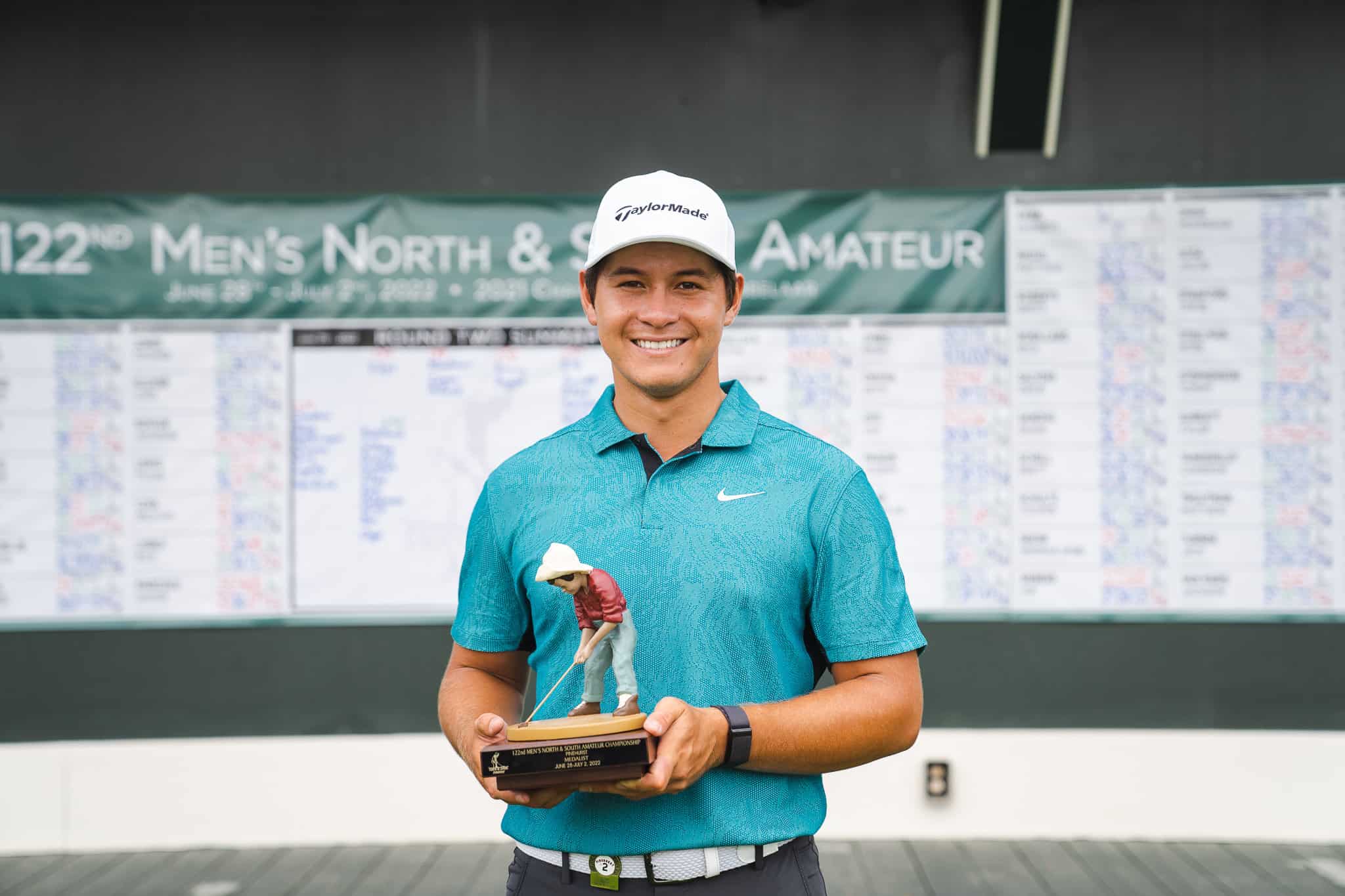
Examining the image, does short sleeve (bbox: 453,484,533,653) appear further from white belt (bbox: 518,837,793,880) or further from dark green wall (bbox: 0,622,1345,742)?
dark green wall (bbox: 0,622,1345,742)

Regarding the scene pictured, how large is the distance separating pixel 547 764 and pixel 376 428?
286 cm

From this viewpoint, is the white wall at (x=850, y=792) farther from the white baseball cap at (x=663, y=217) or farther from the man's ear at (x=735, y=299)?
the white baseball cap at (x=663, y=217)

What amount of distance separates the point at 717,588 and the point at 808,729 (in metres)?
0.21

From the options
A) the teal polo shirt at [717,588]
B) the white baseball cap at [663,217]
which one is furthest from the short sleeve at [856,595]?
the white baseball cap at [663,217]

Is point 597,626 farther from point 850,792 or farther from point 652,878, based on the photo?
point 850,792

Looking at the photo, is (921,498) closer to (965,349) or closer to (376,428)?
(965,349)

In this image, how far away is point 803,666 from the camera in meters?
1.42

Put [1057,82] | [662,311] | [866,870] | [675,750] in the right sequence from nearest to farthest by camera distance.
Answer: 1. [675,750]
2. [662,311]
3. [866,870]
4. [1057,82]

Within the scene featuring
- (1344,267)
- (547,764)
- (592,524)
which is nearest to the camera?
(547,764)

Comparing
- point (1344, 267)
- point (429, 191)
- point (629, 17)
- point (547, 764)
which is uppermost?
point (629, 17)

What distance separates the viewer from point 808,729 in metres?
1.29

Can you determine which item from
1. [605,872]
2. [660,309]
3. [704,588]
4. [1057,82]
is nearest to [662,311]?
[660,309]

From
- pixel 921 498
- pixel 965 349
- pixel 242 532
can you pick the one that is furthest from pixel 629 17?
pixel 242 532

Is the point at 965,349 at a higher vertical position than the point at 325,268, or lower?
lower
